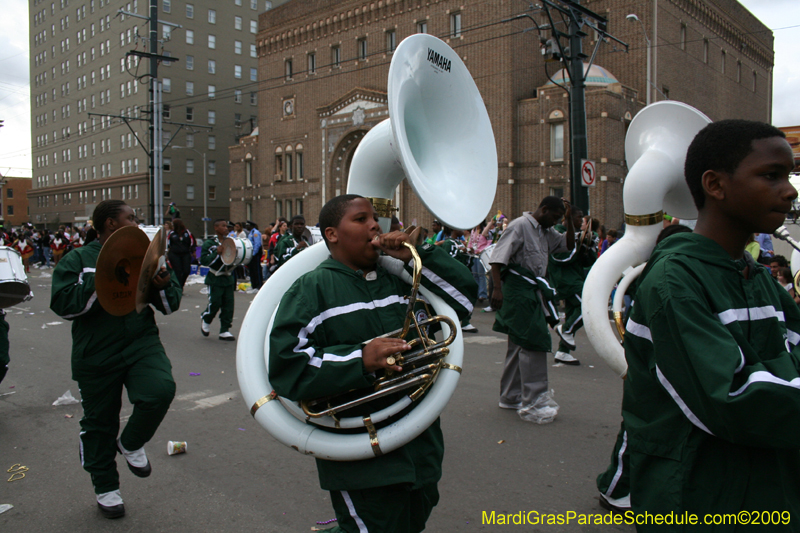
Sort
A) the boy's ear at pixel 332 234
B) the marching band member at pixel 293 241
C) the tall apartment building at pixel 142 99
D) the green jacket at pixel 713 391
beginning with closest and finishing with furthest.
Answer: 1. the green jacket at pixel 713 391
2. the boy's ear at pixel 332 234
3. the marching band member at pixel 293 241
4. the tall apartment building at pixel 142 99

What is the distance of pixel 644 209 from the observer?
3303mm

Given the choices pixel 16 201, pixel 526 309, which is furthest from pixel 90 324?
pixel 16 201

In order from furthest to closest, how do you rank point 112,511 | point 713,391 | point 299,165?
point 299,165 < point 112,511 < point 713,391

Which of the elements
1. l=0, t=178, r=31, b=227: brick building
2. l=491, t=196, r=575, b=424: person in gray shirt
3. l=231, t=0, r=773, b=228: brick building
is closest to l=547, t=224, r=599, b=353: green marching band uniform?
l=491, t=196, r=575, b=424: person in gray shirt

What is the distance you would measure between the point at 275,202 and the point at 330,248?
118 feet

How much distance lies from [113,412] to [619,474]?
3.02m

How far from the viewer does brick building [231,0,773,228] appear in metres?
24.7

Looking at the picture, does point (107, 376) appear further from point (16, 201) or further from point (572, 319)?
point (16, 201)

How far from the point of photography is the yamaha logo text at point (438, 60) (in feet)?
8.84

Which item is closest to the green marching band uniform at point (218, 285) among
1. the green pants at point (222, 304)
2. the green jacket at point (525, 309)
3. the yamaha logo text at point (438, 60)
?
the green pants at point (222, 304)

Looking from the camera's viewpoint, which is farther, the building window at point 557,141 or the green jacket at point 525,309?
the building window at point 557,141

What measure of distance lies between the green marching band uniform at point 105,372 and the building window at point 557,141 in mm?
23074

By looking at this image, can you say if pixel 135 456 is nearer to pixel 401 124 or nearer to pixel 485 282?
pixel 401 124

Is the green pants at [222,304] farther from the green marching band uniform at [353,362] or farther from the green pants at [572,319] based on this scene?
the green marching band uniform at [353,362]
